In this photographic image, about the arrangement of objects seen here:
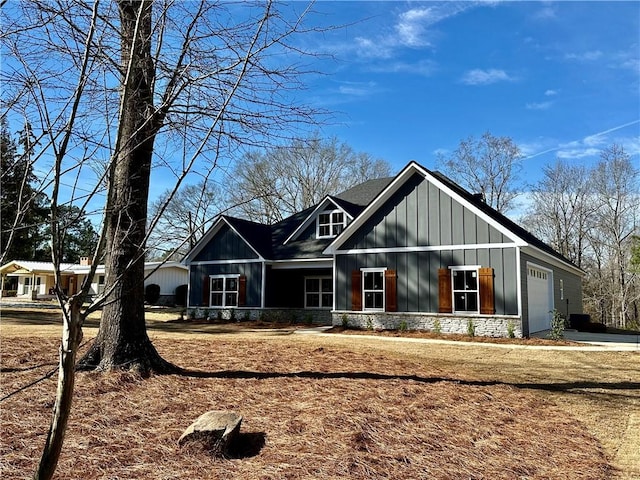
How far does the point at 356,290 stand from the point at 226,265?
276 inches

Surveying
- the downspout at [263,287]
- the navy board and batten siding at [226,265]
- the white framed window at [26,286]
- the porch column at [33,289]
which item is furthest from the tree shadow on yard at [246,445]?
the white framed window at [26,286]

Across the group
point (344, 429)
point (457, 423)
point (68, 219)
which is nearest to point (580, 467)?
point (457, 423)

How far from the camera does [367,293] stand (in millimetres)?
16453

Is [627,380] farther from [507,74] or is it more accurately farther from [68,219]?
[507,74]

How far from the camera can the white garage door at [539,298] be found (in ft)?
49.9

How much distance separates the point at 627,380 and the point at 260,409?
6.41 meters

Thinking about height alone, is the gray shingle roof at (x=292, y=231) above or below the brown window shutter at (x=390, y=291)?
above

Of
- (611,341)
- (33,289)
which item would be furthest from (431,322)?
(33,289)

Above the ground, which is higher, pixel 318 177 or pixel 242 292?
pixel 318 177

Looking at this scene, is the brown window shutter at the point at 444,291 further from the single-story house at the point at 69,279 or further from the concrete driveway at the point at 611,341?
the single-story house at the point at 69,279

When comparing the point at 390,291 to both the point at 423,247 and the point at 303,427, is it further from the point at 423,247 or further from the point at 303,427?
the point at 303,427

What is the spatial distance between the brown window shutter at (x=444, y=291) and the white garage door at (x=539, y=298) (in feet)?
8.28

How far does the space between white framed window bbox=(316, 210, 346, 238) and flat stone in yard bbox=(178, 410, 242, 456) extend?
1591 centimetres

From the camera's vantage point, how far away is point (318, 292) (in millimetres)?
20625
